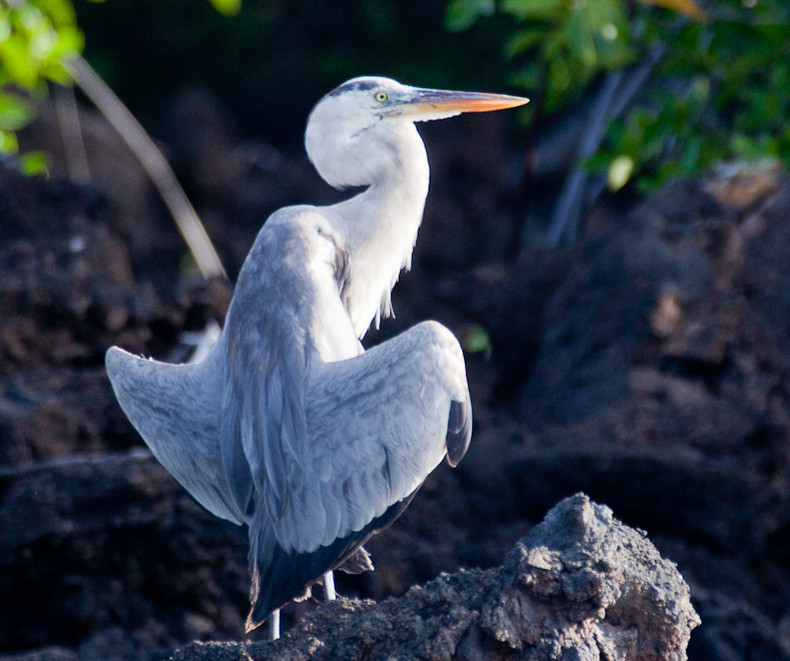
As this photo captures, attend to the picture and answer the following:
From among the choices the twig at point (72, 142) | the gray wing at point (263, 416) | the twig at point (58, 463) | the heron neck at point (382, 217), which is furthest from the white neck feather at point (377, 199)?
the twig at point (72, 142)

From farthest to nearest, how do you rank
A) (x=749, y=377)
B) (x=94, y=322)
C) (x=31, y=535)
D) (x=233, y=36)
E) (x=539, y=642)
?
(x=233, y=36), (x=94, y=322), (x=749, y=377), (x=31, y=535), (x=539, y=642)

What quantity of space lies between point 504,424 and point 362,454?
2.08 meters

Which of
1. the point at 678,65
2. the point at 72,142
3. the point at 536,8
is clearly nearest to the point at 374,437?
the point at 536,8

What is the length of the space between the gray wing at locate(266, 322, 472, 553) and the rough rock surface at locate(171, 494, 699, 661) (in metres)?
0.31

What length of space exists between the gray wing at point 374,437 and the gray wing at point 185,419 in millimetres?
338

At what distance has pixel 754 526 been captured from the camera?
14.5ft

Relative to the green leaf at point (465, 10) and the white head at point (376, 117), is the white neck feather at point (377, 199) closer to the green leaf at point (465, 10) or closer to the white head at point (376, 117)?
the white head at point (376, 117)

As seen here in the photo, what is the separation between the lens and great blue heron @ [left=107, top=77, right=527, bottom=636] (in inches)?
134

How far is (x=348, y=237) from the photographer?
3695 millimetres

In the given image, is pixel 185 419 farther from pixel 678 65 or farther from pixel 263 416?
pixel 678 65

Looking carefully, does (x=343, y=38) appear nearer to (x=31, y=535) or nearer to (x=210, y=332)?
(x=210, y=332)

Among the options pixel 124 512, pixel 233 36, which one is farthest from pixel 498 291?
pixel 233 36

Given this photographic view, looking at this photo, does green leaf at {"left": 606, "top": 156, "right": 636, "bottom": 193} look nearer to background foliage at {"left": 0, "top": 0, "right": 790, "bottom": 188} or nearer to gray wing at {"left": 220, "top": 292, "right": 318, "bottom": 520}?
background foliage at {"left": 0, "top": 0, "right": 790, "bottom": 188}

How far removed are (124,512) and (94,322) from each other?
1.44 m
